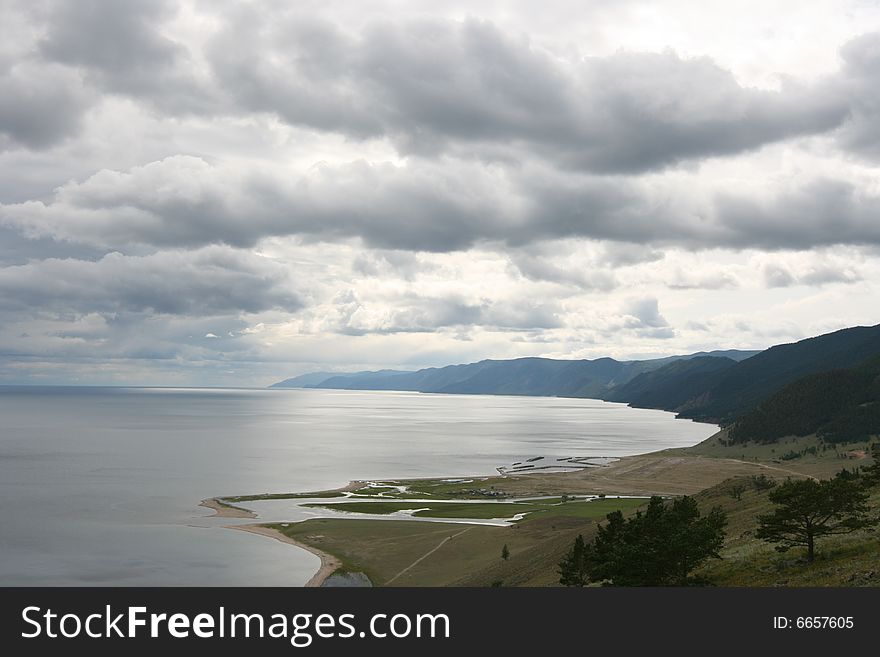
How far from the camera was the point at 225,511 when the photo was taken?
114188mm

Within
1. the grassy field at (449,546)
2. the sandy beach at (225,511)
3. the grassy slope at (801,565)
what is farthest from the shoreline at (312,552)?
the grassy slope at (801,565)

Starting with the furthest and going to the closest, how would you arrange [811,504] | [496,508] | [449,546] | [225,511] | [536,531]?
[496,508], [225,511], [536,531], [449,546], [811,504]

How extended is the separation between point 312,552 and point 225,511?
3418 centimetres

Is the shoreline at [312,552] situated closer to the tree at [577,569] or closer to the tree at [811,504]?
the tree at [577,569]

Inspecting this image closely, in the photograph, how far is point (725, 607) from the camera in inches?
939

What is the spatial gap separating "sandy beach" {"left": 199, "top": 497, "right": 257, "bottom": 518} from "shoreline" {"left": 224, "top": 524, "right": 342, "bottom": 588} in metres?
9.09

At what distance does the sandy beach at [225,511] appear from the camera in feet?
365

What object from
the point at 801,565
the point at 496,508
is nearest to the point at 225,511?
the point at 496,508

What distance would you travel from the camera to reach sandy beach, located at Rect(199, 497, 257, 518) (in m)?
111

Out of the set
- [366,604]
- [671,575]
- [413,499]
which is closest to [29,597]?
[366,604]

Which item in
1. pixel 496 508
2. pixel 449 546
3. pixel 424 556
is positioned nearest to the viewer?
pixel 424 556

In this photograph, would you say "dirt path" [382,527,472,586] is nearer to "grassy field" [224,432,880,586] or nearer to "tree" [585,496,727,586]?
"grassy field" [224,432,880,586]

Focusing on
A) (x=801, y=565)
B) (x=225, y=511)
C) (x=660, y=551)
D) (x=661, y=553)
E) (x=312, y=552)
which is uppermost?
(x=660, y=551)

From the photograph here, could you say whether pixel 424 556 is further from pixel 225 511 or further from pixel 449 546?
pixel 225 511
